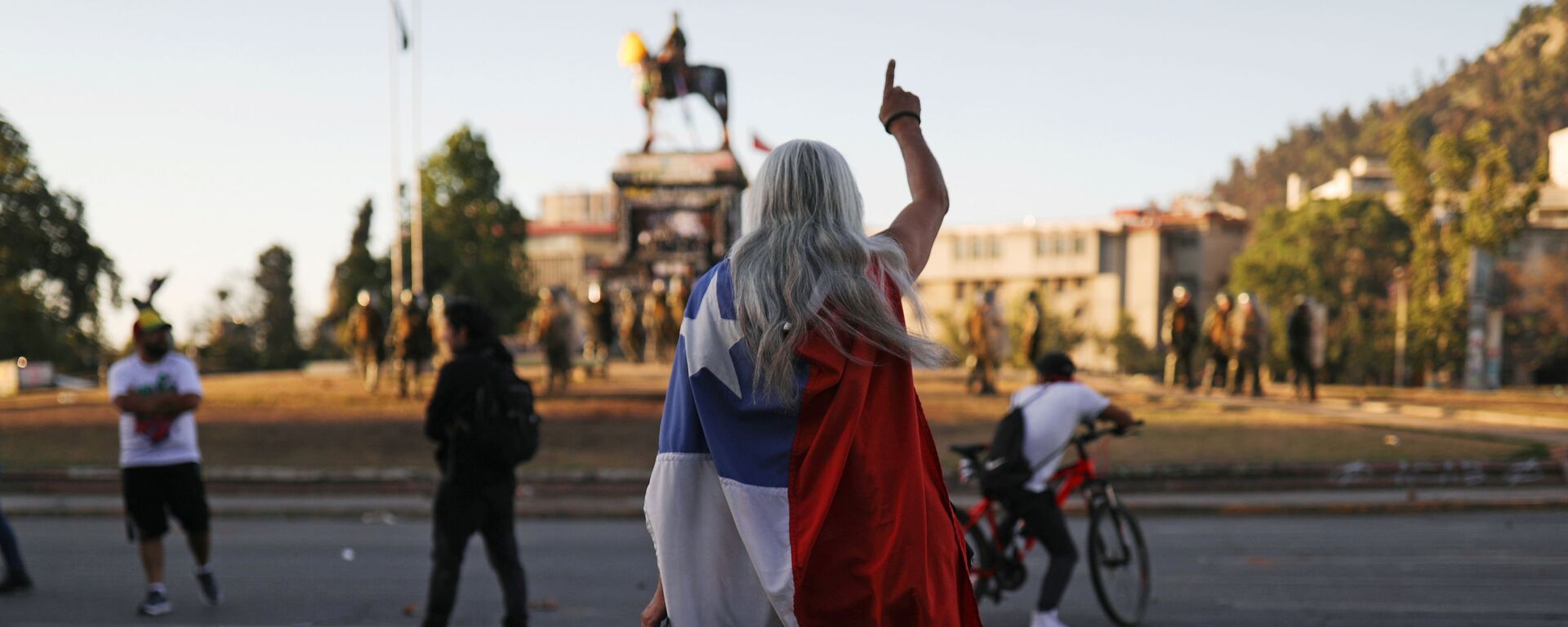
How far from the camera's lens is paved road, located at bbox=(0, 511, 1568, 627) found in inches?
327

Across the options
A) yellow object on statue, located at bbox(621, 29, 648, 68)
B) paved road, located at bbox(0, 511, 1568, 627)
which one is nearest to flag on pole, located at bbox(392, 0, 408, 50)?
yellow object on statue, located at bbox(621, 29, 648, 68)

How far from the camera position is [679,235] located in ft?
158

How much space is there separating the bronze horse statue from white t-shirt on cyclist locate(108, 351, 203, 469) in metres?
40.7

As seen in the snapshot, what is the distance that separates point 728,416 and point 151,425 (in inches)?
263

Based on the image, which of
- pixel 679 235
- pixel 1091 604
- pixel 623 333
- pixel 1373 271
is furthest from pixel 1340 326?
pixel 1091 604

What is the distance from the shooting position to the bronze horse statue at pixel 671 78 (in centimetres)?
4838

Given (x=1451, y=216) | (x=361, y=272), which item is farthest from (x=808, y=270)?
(x=361, y=272)

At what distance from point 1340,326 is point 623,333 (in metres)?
39.1

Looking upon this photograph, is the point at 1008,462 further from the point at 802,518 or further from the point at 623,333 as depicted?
the point at 623,333

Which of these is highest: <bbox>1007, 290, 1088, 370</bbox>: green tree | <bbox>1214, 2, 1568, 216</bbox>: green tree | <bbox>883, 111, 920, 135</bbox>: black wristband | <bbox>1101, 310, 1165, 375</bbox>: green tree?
<bbox>1214, 2, 1568, 216</bbox>: green tree

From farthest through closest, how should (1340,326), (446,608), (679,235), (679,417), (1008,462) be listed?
(1340,326) < (679,235) < (1008,462) < (446,608) < (679,417)

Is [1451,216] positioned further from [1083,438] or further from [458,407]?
[458,407]

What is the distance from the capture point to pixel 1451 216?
51375 mm

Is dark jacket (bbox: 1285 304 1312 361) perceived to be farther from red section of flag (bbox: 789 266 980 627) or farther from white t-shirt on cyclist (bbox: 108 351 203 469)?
red section of flag (bbox: 789 266 980 627)
